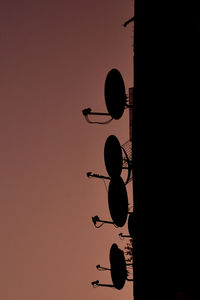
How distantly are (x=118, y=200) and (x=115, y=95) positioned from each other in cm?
77

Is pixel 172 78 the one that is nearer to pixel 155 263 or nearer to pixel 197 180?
pixel 197 180

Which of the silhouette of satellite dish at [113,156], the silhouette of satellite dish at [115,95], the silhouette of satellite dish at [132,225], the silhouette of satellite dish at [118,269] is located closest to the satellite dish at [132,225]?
the silhouette of satellite dish at [132,225]

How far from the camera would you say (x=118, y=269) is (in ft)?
7.88

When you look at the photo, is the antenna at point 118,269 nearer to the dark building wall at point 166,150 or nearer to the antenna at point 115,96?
the dark building wall at point 166,150

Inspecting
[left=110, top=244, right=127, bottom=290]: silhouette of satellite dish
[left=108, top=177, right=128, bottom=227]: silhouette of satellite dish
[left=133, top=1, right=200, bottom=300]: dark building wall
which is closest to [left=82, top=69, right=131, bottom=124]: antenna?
[left=133, top=1, right=200, bottom=300]: dark building wall

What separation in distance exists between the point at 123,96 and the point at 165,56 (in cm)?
44

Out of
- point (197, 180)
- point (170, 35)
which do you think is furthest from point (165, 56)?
point (197, 180)

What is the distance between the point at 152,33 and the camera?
194 cm

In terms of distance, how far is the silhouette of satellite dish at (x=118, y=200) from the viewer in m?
2.20

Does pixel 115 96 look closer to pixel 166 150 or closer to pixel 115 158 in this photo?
pixel 115 158

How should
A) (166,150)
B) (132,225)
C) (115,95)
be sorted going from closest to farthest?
(166,150) → (115,95) → (132,225)

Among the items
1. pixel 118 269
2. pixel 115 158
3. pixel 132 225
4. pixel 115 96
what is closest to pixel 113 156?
pixel 115 158

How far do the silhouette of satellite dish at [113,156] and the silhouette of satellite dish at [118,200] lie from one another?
61 mm

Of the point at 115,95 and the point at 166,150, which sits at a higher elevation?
the point at 115,95
